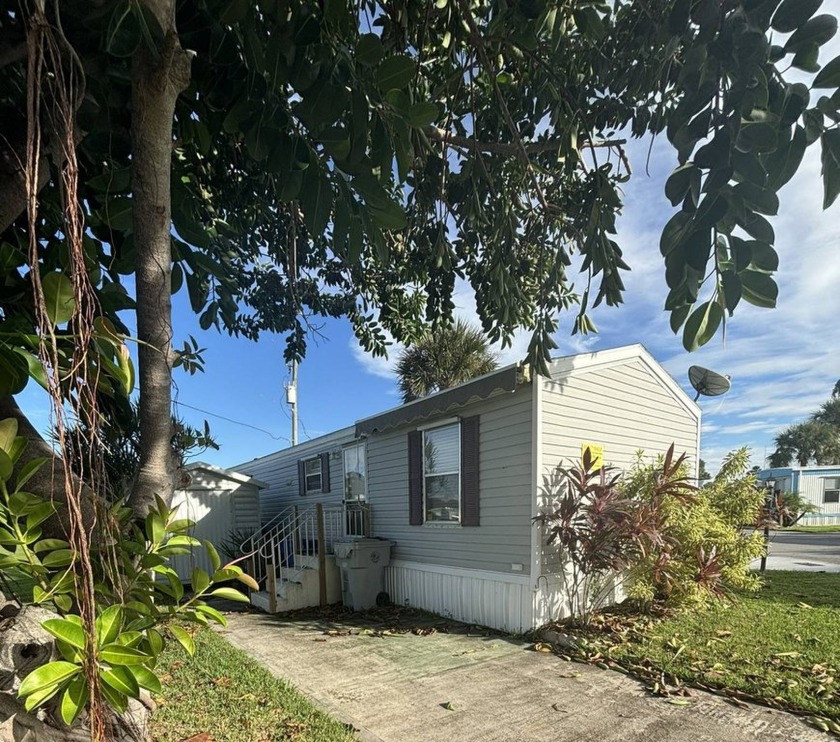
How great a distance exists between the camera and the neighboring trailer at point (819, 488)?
2784cm

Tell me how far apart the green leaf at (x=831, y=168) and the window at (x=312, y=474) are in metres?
10.7

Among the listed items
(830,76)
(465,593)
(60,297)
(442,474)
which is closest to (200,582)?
(60,297)

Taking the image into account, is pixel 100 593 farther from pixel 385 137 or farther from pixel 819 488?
pixel 819 488

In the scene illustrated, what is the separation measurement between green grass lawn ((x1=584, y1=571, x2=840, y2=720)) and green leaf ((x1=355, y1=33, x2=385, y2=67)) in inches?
197

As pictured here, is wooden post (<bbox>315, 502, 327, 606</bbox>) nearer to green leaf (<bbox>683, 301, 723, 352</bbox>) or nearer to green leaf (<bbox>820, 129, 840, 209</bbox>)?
green leaf (<bbox>683, 301, 723, 352</bbox>)

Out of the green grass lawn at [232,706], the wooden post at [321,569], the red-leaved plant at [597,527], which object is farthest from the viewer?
the wooden post at [321,569]

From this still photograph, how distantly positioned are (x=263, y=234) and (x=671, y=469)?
533cm

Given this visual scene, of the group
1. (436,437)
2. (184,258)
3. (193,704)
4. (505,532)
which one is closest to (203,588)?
(184,258)

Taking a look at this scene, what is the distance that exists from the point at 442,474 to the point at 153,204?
6.46 m

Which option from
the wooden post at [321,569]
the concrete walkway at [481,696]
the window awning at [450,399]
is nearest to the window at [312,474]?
the window awning at [450,399]

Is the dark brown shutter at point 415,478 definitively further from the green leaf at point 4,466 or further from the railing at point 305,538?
the green leaf at point 4,466

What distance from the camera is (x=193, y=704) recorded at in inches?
148

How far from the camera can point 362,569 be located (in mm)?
7832

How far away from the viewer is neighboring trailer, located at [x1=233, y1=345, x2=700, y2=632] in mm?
6078
